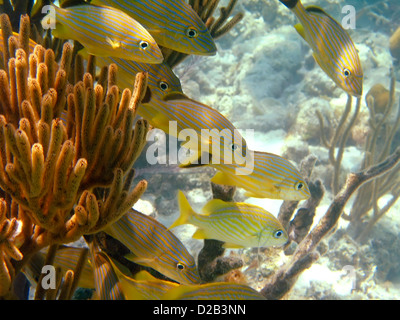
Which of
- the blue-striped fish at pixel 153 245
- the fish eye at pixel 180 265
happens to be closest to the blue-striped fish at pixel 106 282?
the blue-striped fish at pixel 153 245

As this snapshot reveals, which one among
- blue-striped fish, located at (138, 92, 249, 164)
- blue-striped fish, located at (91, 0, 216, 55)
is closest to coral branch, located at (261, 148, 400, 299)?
blue-striped fish, located at (138, 92, 249, 164)

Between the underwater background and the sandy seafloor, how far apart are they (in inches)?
1.0

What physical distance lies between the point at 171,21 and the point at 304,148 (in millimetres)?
5596

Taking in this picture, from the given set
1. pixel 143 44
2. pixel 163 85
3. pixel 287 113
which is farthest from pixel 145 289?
pixel 287 113

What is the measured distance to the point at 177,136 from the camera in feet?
5.74

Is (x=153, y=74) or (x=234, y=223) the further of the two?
(x=234, y=223)

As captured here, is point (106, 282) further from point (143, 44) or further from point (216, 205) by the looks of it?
point (143, 44)

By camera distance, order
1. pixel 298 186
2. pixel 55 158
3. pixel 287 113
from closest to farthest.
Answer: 1. pixel 55 158
2. pixel 298 186
3. pixel 287 113

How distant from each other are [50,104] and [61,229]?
598mm

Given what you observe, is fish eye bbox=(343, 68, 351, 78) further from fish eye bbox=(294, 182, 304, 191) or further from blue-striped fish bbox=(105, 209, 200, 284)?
blue-striped fish bbox=(105, 209, 200, 284)

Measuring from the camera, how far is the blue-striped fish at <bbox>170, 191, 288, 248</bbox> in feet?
6.58

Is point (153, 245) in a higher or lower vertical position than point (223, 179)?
lower
